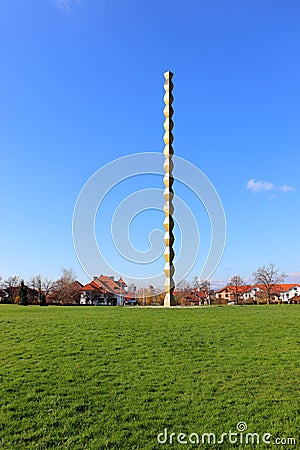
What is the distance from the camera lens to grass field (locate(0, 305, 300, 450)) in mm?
5746

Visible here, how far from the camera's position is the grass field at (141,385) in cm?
575

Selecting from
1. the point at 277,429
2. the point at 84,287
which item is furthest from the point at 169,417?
the point at 84,287

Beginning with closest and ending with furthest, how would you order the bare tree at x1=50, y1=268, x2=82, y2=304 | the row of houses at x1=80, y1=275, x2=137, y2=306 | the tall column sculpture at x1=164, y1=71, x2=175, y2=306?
the tall column sculpture at x1=164, y1=71, x2=175, y2=306, the row of houses at x1=80, y1=275, x2=137, y2=306, the bare tree at x1=50, y1=268, x2=82, y2=304

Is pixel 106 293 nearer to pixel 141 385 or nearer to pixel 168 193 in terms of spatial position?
pixel 168 193

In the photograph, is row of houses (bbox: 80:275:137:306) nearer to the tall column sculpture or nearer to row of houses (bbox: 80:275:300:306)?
row of houses (bbox: 80:275:300:306)

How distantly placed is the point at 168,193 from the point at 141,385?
1743cm

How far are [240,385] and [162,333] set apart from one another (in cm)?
451

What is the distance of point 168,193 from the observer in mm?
24078

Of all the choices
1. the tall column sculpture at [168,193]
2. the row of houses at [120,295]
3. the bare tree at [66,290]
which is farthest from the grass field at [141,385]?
the bare tree at [66,290]

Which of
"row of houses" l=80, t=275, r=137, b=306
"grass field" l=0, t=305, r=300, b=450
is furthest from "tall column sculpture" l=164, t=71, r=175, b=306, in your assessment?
"grass field" l=0, t=305, r=300, b=450

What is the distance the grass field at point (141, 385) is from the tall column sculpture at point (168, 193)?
422 inches

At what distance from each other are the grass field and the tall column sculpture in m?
10.7

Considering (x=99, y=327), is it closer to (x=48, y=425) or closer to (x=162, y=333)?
(x=162, y=333)

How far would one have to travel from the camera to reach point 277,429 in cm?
575
